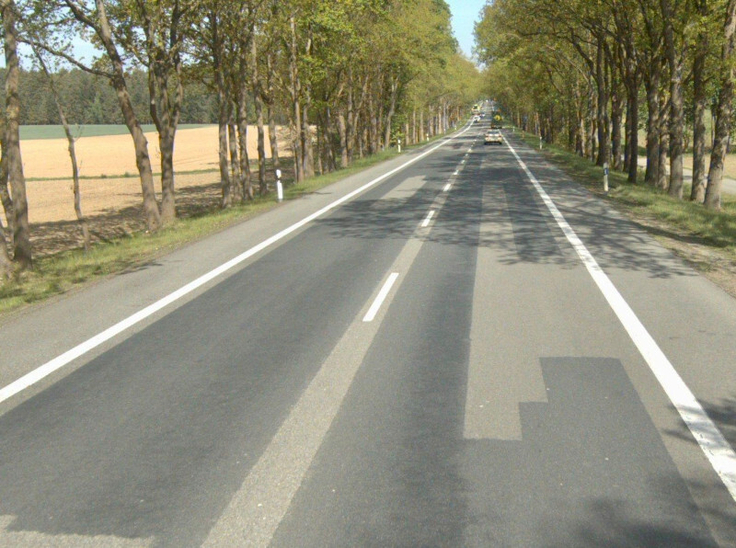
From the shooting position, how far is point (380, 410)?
19.5 ft

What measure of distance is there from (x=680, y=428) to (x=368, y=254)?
829cm

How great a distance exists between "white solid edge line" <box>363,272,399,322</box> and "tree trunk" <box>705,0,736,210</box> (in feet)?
41.4

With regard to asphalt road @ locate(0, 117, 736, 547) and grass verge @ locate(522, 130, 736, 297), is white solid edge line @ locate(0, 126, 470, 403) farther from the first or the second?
grass verge @ locate(522, 130, 736, 297)

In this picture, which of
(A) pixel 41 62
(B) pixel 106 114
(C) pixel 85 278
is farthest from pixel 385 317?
(B) pixel 106 114

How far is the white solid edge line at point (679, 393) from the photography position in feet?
16.1

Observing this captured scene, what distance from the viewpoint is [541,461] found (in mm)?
4984

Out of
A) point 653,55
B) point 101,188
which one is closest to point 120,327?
point 653,55

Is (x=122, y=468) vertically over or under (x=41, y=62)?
under

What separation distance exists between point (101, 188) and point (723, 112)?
4445cm

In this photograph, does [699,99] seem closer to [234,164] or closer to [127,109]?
[127,109]

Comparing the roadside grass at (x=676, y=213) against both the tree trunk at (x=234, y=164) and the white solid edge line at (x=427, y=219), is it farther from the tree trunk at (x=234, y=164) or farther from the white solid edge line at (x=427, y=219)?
the tree trunk at (x=234, y=164)

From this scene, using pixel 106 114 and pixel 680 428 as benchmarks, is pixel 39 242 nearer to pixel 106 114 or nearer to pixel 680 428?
pixel 680 428

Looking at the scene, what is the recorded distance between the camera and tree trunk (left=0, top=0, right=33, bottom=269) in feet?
50.3

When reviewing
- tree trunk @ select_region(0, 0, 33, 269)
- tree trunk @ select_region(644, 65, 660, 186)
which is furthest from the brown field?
tree trunk @ select_region(644, 65, 660, 186)
